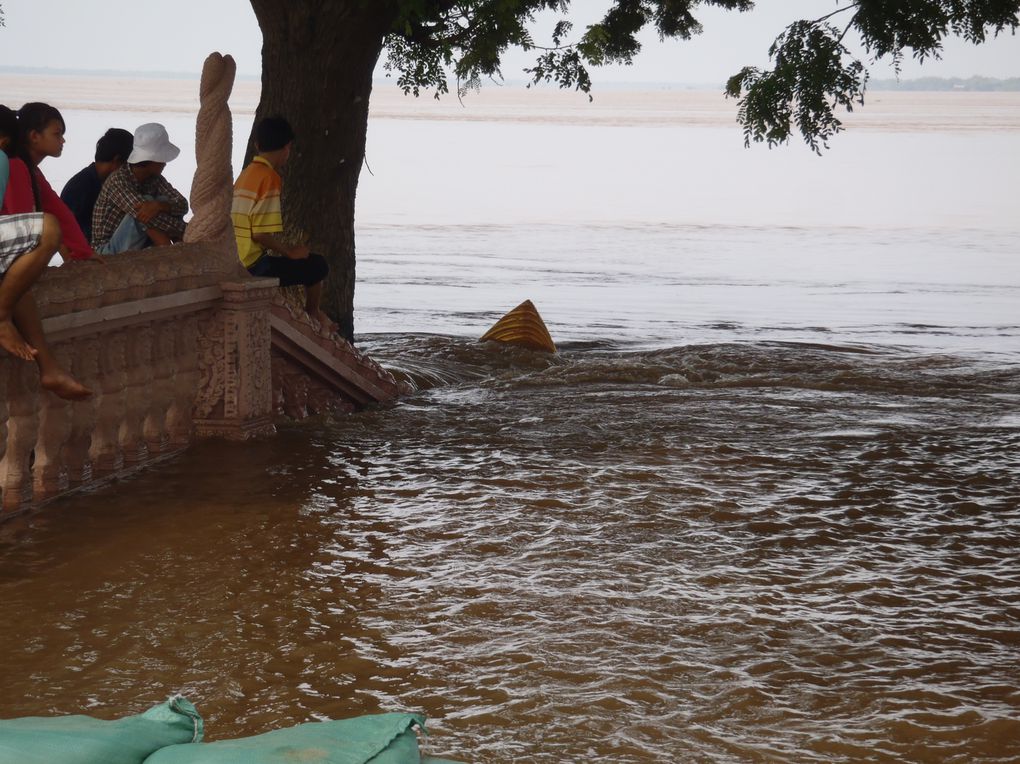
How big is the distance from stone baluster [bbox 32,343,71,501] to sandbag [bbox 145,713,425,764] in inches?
186

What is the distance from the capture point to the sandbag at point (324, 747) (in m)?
3.01

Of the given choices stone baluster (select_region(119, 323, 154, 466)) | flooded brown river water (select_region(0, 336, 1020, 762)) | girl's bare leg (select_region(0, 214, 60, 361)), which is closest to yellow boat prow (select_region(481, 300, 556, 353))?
flooded brown river water (select_region(0, 336, 1020, 762))

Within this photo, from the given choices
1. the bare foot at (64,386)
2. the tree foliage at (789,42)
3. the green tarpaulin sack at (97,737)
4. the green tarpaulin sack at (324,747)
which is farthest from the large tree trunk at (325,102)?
the green tarpaulin sack at (324,747)

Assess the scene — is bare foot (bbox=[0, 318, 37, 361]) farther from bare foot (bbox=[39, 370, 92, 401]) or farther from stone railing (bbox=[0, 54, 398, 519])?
stone railing (bbox=[0, 54, 398, 519])

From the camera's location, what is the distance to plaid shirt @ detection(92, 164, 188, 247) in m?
9.27

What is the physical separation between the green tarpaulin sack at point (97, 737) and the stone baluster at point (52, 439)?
4.49 metres

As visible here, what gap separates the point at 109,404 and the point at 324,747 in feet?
17.9

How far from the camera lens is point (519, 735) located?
471cm

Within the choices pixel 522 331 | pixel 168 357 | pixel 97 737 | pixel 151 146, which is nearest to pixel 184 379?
pixel 168 357

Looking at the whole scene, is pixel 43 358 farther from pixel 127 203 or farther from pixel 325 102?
pixel 325 102

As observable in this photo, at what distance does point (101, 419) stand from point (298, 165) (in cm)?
518

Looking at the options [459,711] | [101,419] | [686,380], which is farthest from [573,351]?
[459,711]

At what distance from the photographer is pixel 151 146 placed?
9117 mm

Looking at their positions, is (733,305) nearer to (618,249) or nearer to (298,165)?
(618,249)
